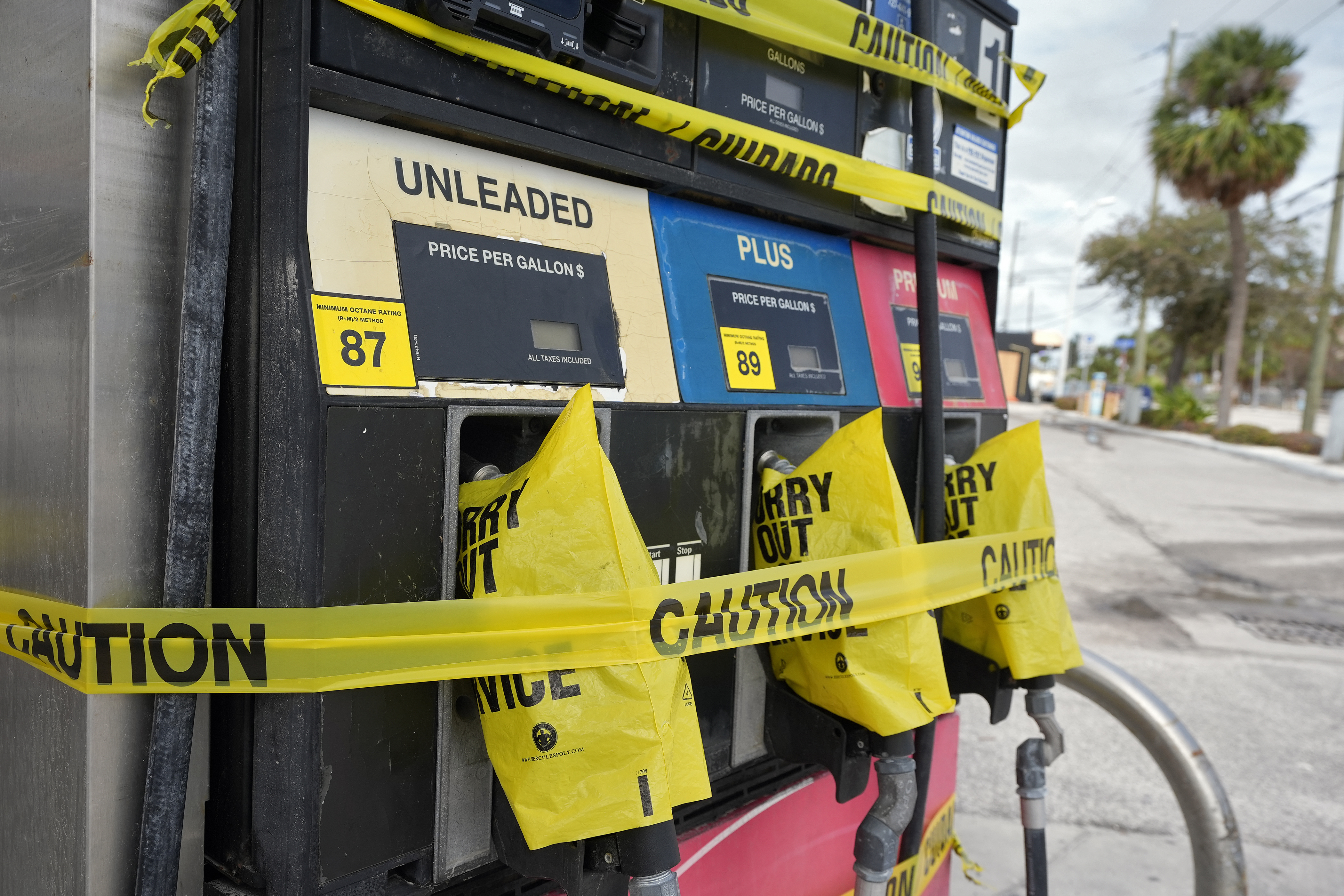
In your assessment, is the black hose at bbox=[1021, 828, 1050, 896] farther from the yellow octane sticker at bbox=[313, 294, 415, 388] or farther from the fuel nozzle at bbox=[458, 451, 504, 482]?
the yellow octane sticker at bbox=[313, 294, 415, 388]

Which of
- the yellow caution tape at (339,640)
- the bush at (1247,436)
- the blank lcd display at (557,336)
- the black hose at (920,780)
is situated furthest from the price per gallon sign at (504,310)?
the bush at (1247,436)

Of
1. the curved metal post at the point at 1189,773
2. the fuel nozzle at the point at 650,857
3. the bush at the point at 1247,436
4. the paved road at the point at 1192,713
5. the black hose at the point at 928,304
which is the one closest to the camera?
the fuel nozzle at the point at 650,857

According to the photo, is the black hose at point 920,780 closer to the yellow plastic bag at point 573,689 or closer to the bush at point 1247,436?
the yellow plastic bag at point 573,689

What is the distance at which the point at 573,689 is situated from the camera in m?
1.18

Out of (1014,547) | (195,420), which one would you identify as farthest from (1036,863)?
(195,420)

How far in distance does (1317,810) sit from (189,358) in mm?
4674

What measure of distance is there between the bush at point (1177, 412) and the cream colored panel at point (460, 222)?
2800cm

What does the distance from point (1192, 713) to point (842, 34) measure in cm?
460

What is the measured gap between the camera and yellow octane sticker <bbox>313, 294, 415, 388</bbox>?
1141 millimetres

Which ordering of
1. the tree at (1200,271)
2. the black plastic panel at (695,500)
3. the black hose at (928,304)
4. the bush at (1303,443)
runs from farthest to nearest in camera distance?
1. the tree at (1200,271)
2. the bush at (1303,443)
3. the black hose at (928,304)
4. the black plastic panel at (695,500)

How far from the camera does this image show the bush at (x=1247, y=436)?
21.2 meters

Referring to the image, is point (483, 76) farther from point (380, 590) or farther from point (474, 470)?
point (380, 590)

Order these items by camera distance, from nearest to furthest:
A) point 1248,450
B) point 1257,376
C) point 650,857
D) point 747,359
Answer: point 650,857
point 747,359
point 1248,450
point 1257,376

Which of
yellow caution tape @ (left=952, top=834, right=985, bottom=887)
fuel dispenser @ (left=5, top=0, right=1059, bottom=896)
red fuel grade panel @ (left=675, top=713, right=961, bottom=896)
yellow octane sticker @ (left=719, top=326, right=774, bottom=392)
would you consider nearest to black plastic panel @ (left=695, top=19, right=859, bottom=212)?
fuel dispenser @ (left=5, top=0, right=1059, bottom=896)
